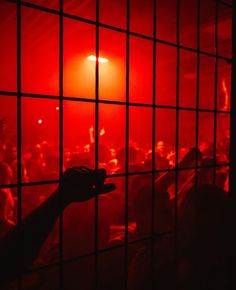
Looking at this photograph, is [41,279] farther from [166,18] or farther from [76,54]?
[76,54]

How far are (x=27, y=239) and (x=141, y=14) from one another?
340 centimetres

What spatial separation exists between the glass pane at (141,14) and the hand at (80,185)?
9.68ft

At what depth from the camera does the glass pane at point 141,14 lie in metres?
3.50

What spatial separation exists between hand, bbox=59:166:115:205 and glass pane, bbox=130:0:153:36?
2951mm

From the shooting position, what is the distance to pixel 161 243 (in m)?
1.44

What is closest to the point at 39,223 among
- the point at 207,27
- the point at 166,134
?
the point at 207,27

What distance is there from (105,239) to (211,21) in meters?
2.43

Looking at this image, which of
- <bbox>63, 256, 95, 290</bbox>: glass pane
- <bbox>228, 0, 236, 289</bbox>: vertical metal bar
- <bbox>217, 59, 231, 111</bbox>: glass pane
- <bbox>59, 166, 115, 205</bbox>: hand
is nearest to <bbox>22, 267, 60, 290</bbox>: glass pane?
<bbox>63, 256, 95, 290</bbox>: glass pane

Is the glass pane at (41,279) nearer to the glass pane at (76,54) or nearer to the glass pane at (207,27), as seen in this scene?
the glass pane at (207,27)

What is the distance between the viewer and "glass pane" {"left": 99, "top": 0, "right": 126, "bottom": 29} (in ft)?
11.7

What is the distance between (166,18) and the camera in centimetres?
357

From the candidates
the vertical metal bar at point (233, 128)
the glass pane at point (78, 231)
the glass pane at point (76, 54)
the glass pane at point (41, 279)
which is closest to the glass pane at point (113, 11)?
the glass pane at point (76, 54)

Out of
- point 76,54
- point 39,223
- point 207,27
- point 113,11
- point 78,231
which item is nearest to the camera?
point 39,223

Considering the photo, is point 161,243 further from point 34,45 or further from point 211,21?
point 34,45
